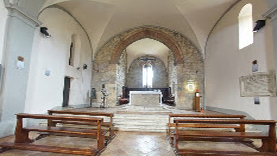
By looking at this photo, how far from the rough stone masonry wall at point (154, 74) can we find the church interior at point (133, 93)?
13.6 feet

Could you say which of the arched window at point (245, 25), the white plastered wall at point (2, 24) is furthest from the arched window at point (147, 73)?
the white plastered wall at point (2, 24)

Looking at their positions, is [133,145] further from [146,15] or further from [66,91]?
[146,15]

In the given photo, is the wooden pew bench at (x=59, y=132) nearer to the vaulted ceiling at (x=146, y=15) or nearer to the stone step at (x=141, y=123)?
the stone step at (x=141, y=123)

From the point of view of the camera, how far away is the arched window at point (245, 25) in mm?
5438

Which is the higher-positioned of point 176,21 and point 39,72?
point 176,21

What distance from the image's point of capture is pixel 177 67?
348 inches

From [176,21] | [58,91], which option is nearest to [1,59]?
[58,91]

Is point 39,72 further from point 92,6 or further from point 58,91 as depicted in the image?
point 92,6

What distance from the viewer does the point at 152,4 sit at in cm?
692

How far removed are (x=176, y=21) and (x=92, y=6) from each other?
4367 mm

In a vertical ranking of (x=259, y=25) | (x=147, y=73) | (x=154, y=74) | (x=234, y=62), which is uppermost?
(x=259, y=25)

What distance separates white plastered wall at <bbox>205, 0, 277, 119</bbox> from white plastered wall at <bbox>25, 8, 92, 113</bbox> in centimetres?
692

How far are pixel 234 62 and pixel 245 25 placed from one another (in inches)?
55.7

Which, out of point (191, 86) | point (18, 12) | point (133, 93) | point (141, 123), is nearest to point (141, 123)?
point (141, 123)
